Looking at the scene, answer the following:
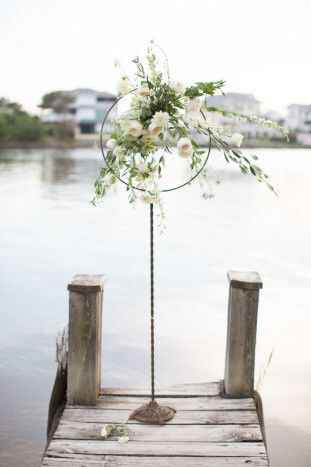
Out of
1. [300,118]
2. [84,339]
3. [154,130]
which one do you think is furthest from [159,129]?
[300,118]

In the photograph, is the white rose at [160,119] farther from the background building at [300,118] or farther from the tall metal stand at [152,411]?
the background building at [300,118]

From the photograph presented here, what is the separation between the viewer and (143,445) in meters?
3.27

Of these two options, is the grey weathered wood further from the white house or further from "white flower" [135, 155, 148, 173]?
the white house

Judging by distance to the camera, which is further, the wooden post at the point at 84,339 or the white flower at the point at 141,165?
the wooden post at the point at 84,339

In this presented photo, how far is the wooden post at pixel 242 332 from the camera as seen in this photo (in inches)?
141

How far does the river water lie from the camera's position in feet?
18.4

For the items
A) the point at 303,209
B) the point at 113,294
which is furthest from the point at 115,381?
the point at 303,209

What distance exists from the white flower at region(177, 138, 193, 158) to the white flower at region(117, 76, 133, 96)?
380 mm

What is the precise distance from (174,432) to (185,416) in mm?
184

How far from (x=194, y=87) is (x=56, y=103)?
251 ft

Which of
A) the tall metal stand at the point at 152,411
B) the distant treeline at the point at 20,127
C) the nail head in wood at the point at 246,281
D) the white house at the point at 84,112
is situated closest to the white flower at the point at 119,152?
the tall metal stand at the point at 152,411

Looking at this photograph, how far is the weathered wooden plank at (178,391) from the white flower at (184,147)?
149 centimetres

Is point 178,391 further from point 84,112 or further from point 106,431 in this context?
point 84,112

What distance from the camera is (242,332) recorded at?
11.9 feet
